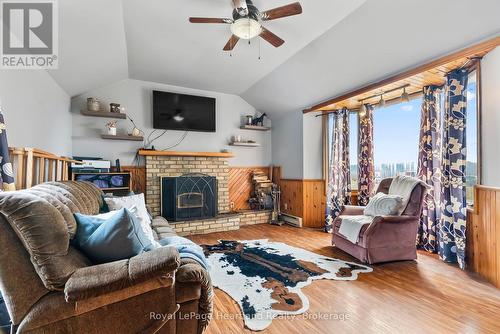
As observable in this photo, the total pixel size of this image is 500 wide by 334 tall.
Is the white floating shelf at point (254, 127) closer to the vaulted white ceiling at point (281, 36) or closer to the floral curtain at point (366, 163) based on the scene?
the vaulted white ceiling at point (281, 36)

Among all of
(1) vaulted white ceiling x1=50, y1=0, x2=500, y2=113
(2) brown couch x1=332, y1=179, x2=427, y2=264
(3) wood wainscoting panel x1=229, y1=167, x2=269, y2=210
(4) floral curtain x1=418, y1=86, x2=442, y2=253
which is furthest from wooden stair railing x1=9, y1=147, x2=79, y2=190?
(4) floral curtain x1=418, y1=86, x2=442, y2=253

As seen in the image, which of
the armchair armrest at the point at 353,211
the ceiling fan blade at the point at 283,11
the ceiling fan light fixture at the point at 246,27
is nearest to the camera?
the ceiling fan blade at the point at 283,11

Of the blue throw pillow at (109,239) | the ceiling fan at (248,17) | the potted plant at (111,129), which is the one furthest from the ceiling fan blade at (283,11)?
the potted plant at (111,129)

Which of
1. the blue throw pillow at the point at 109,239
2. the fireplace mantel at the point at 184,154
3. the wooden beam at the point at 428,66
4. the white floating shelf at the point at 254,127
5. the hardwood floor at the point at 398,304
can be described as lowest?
the hardwood floor at the point at 398,304

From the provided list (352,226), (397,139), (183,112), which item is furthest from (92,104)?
(397,139)

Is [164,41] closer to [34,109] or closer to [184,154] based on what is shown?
[34,109]

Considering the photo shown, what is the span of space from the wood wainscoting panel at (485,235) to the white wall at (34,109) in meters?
4.61

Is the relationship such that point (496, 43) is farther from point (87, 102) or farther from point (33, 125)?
point (87, 102)

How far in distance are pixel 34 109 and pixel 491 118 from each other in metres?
4.85

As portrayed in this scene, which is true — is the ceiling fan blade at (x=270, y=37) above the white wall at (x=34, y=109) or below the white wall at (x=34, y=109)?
above

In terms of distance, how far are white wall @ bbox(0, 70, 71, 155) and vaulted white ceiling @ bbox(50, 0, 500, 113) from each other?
330 mm

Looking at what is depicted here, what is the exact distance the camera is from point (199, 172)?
15.5 feet

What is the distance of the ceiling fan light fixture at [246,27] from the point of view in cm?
223

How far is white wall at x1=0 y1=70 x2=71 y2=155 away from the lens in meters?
1.94
